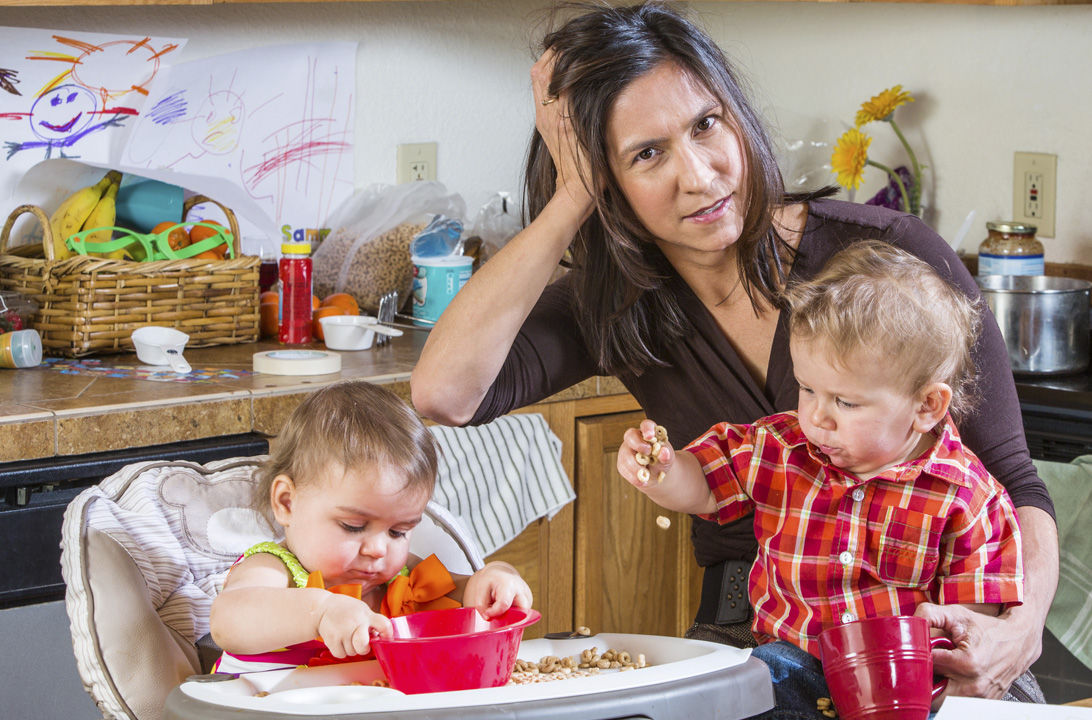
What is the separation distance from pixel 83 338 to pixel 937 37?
1.93 metres

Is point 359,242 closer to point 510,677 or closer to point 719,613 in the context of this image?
point 719,613

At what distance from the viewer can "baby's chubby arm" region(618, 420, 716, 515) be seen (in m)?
1.31

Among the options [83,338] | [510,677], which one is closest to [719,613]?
[510,677]

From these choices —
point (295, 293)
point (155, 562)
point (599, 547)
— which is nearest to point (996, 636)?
point (155, 562)

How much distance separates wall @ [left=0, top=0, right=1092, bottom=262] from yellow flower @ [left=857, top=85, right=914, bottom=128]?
11 cm

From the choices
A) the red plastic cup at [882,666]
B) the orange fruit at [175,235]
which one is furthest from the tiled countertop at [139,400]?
the red plastic cup at [882,666]

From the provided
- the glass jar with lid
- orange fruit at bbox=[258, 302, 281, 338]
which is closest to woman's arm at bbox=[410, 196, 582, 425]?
orange fruit at bbox=[258, 302, 281, 338]

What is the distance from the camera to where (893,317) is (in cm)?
125

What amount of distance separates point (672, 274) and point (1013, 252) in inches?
49.6

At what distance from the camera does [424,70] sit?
2.99 meters

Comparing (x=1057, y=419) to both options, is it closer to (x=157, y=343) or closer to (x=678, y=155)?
(x=678, y=155)

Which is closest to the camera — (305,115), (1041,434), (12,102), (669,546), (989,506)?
(989,506)

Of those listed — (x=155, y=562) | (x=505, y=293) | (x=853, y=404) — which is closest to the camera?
(x=853, y=404)

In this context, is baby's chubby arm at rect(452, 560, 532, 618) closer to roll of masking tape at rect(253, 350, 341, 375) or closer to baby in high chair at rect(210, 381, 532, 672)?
baby in high chair at rect(210, 381, 532, 672)
